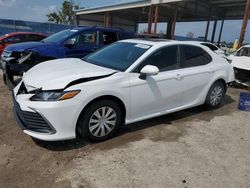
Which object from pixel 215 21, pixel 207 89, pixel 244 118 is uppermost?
pixel 215 21

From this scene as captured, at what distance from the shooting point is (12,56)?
597cm

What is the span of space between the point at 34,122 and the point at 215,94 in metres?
4.03

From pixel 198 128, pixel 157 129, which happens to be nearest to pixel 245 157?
pixel 198 128

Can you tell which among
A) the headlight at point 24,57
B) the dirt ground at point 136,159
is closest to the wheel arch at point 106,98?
the dirt ground at point 136,159

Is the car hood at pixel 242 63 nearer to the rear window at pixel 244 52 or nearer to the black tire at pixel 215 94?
the rear window at pixel 244 52

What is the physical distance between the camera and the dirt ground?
8.77 feet

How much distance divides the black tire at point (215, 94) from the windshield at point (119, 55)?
6.69 ft

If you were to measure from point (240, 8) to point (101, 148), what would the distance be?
22472mm

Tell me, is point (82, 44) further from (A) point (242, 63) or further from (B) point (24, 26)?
(B) point (24, 26)

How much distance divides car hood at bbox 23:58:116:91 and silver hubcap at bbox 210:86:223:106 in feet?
9.08

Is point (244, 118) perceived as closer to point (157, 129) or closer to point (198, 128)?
point (198, 128)

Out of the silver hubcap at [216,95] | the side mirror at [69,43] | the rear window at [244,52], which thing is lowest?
the silver hubcap at [216,95]

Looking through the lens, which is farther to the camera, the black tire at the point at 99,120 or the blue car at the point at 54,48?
the blue car at the point at 54,48

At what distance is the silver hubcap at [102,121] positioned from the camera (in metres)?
3.33
